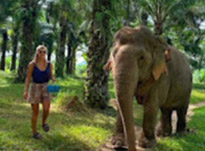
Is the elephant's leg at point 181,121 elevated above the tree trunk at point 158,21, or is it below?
below

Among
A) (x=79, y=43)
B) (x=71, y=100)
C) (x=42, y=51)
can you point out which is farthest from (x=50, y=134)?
(x=79, y=43)

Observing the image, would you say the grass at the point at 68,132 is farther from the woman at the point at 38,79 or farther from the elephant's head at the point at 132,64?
the elephant's head at the point at 132,64

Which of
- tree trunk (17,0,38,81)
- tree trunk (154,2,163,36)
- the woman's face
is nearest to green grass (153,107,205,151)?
the woman's face

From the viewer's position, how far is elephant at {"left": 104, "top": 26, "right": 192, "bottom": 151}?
538 centimetres

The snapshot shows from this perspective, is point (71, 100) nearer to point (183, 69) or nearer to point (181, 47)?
point (183, 69)

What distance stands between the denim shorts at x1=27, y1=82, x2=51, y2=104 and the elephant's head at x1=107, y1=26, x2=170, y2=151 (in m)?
1.36

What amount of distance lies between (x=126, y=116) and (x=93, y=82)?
566cm

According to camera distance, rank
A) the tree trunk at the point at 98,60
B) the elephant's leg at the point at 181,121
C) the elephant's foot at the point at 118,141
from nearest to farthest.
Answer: the elephant's foot at the point at 118,141 → the elephant's leg at the point at 181,121 → the tree trunk at the point at 98,60

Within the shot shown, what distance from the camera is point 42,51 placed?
612cm

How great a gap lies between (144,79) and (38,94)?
2059 mm

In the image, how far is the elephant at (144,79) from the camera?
5.38 m

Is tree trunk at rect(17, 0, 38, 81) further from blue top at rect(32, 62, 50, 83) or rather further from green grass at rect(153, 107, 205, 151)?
blue top at rect(32, 62, 50, 83)

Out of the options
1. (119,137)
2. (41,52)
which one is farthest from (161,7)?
(41,52)

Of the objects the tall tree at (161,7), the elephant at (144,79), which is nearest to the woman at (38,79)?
the elephant at (144,79)
